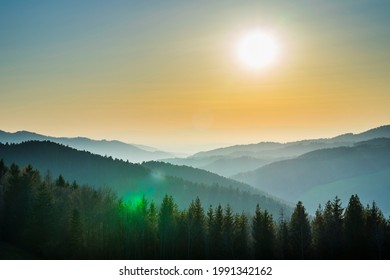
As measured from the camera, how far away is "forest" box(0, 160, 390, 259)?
83.6m

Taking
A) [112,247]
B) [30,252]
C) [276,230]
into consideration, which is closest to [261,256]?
[276,230]

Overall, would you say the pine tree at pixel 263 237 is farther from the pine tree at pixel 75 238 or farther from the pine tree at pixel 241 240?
the pine tree at pixel 75 238

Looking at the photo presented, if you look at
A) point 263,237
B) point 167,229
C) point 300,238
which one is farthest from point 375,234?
point 167,229

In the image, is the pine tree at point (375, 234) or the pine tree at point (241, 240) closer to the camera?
the pine tree at point (375, 234)

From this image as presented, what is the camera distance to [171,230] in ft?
317

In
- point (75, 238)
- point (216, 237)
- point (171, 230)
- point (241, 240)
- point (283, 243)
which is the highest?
point (171, 230)

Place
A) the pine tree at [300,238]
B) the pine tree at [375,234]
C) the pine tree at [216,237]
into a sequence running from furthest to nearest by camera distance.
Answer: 1. the pine tree at [216,237]
2. the pine tree at [300,238]
3. the pine tree at [375,234]

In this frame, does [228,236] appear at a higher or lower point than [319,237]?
higher

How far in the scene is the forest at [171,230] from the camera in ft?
274

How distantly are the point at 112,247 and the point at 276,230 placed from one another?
40.4 metres

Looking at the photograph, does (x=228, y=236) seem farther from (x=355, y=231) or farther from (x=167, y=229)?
(x=355, y=231)

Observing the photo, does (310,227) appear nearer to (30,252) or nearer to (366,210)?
(366,210)

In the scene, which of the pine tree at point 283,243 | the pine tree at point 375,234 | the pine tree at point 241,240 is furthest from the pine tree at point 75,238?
the pine tree at point 375,234

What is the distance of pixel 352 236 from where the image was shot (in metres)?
89.5
